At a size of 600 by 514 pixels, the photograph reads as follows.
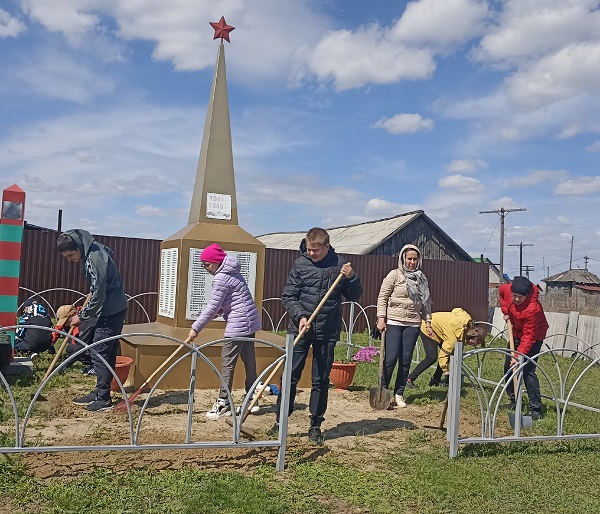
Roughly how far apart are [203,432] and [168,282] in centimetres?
278

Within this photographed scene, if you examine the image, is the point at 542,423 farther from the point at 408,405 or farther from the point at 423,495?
the point at 423,495

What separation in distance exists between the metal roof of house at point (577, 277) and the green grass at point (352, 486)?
3986 cm

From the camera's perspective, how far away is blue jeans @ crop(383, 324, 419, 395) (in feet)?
18.5

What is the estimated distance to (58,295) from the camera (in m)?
11.3

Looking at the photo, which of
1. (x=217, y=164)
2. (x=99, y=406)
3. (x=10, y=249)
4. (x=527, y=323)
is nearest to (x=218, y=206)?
(x=217, y=164)

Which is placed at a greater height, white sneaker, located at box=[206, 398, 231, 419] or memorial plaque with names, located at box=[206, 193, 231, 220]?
memorial plaque with names, located at box=[206, 193, 231, 220]

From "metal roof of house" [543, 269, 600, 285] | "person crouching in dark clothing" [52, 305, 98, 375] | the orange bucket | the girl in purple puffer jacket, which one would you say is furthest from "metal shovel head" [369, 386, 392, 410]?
"metal roof of house" [543, 269, 600, 285]

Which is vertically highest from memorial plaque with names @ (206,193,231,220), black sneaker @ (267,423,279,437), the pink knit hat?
memorial plaque with names @ (206,193,231,220)

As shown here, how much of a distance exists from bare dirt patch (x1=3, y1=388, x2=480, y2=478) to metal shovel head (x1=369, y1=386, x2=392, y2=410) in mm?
74

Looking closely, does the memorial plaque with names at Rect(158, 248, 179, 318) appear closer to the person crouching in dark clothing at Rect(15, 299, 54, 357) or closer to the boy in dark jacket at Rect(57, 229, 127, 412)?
the person crouching in dark clothing at Rect(15, 299, 54, 357)

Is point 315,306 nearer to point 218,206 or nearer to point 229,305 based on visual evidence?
point 229,305

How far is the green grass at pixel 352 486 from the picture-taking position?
9.71 ft

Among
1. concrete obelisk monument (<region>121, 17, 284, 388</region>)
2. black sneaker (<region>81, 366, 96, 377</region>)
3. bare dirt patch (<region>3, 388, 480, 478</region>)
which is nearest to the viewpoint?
bare dirt patch (<region>3, 388, 480, 478</region>)

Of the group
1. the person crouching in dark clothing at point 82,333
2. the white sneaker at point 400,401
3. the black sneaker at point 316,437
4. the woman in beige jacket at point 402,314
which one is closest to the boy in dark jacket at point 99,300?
the person crouching in dark clothing at point 82,333
